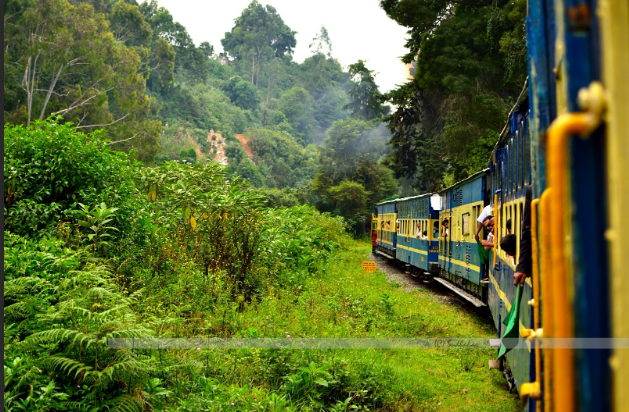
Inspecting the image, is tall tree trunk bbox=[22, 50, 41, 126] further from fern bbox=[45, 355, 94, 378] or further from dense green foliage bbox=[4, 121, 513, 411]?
fern bbox=[45, 355, 94, 378]

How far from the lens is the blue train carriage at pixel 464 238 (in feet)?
35.5

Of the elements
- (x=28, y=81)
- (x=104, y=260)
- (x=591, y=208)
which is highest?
(x=28, y=81)

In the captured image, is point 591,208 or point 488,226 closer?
point 591,208

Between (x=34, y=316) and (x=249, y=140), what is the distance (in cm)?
6326

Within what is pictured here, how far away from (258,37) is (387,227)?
249 ft

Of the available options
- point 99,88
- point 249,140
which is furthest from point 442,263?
point 249,140

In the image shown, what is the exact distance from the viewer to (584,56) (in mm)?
1141

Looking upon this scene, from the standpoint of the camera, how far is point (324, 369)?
6.10 metres

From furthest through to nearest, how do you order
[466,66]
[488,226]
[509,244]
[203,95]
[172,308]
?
[203,95] → [466,66] → [488,226] → [172,308] → [509,244]

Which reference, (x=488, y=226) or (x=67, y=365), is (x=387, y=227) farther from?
(x=67, y=365)

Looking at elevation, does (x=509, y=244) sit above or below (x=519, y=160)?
below

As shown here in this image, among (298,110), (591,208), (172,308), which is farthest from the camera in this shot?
(298,110)

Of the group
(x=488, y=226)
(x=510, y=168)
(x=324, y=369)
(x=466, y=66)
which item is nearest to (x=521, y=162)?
(x=510, y=168)

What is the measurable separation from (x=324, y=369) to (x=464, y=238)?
A: 22.7 feet
